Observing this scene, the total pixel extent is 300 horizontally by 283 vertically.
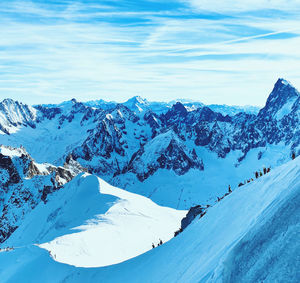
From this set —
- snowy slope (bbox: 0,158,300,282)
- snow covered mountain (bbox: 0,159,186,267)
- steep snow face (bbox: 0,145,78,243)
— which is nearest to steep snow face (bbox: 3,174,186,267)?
snow covered mountain (bbox: 0,159,186,267)

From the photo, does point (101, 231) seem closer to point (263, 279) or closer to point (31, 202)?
point (263, 279)

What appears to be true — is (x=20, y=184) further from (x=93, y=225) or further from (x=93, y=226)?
(x=93, y=226)

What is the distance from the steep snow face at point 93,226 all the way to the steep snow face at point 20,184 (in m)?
34.0

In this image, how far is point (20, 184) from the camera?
5113 inches

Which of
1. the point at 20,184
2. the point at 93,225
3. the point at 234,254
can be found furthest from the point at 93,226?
the point at 20,184

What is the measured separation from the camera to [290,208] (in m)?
7.56

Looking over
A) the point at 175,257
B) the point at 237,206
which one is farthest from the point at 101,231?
the point at 237,206

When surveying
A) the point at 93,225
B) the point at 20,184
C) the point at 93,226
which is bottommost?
the point at 20,184

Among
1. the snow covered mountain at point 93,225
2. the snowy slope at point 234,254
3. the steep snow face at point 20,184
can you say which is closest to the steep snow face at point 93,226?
the snow covered mountain at point 93,225

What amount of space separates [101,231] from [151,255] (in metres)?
21.4

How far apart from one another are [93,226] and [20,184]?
97.5 meters

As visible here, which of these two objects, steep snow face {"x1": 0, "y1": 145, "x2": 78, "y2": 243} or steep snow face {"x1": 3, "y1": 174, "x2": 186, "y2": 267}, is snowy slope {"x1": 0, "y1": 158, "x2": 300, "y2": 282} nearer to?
steep snow face {"x1": 3, "y1": 174, "x2": 186, "y2": 267}

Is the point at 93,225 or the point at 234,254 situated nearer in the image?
the point at 234,254

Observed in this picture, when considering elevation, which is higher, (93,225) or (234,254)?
(234,254)
